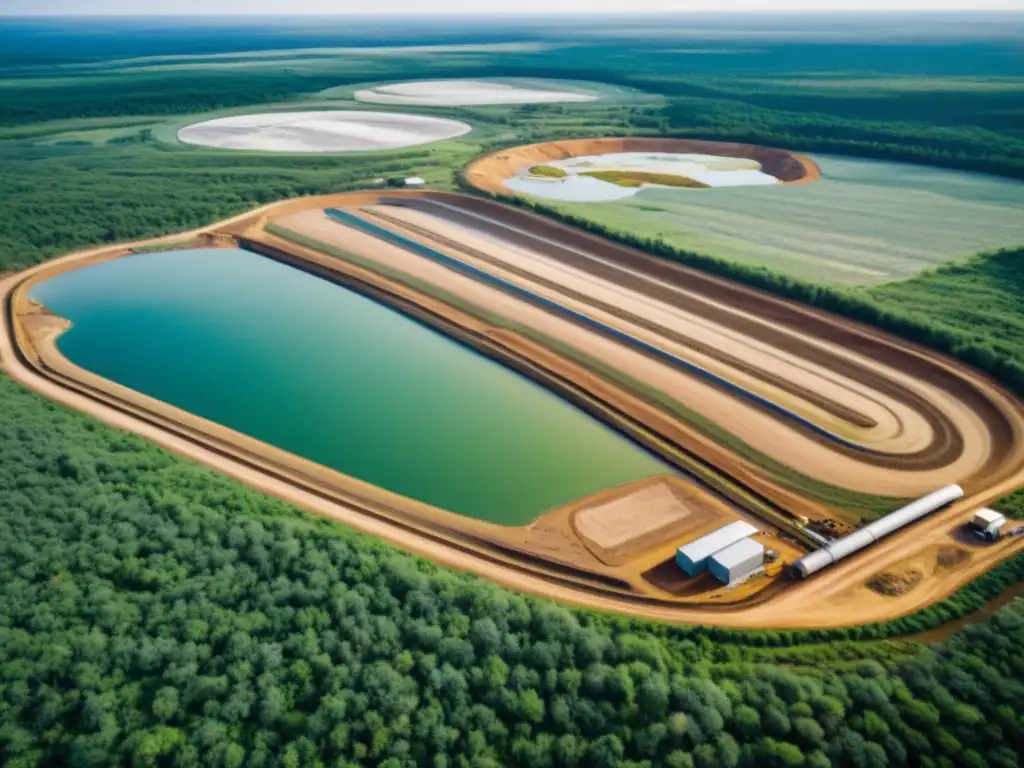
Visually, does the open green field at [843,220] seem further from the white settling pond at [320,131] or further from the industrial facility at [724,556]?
the white settling pond at [320,131]

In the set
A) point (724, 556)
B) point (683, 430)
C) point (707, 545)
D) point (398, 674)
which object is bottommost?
point (683, 430)

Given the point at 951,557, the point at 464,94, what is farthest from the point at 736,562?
the point at 464,94

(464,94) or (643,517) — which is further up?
(643,517)

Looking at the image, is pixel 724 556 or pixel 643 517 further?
pixel 643 517

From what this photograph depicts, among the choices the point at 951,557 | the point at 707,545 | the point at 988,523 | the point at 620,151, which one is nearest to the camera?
the point at 707,545

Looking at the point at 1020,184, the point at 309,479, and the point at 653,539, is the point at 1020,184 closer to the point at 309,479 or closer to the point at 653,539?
the point at 653,539

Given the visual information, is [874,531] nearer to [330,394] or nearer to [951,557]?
[951,557]
